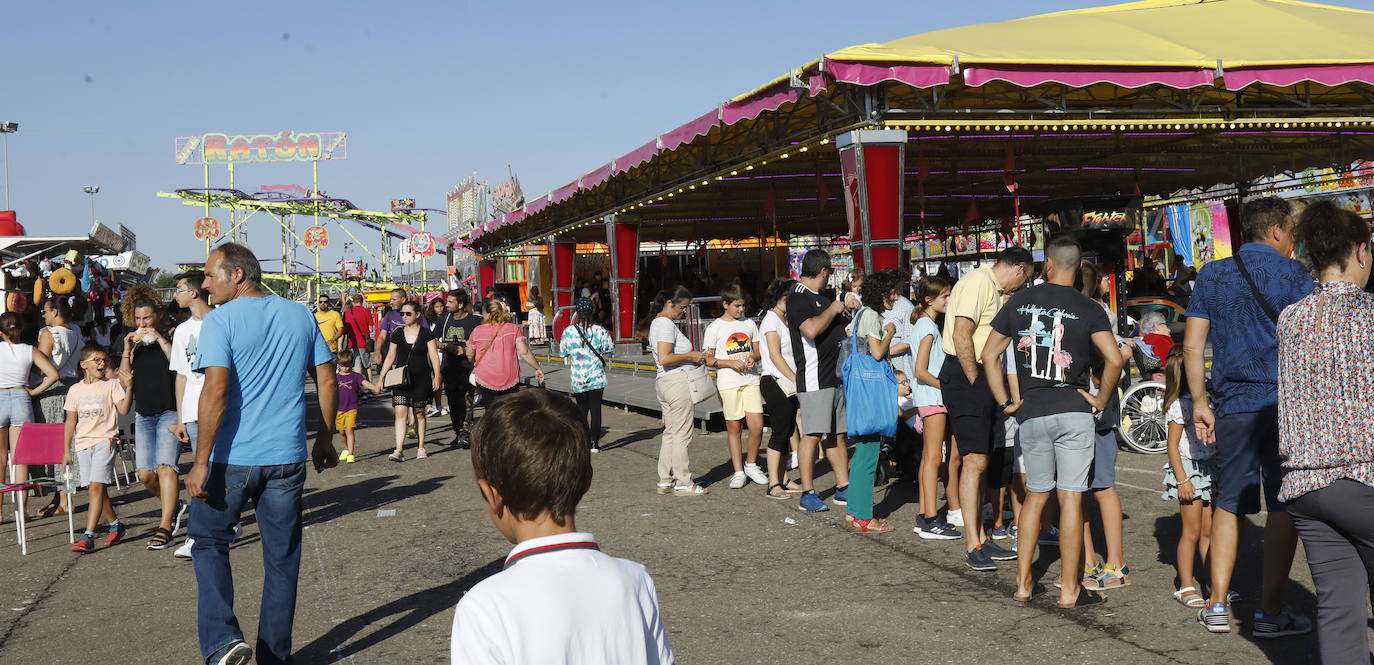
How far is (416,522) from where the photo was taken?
28.2ft

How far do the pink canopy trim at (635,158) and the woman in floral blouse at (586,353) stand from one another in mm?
5121

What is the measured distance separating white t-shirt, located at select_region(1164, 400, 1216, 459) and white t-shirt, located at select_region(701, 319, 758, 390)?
425cm

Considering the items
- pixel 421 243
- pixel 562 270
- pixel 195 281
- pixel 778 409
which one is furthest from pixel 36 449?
pixel 421 243

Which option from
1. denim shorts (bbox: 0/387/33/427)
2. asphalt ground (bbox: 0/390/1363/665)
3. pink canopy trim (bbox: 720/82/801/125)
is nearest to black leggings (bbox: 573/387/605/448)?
asphalt ground (bbox: 0/390/1363/665)

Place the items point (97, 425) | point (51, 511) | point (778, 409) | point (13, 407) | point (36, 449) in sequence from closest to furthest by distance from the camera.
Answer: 1. point (36, 449)
2. point (97, 425)
3. point (778, 409)
4. point (13, 407)
5. point (51, 511)

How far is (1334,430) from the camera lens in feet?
11.6

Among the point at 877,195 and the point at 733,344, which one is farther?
the point at 877,195

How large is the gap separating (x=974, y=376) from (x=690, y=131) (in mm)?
9651

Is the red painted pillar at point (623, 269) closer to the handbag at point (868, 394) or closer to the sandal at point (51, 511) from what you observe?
the sandal at point (51, 511)

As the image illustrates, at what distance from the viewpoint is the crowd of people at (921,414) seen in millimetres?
3504

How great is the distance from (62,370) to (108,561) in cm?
405

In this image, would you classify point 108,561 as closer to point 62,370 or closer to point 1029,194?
point 62,370

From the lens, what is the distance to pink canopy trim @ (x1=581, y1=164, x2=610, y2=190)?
Result: 758 inches

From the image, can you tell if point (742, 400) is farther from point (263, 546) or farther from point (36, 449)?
point (36, 449)
